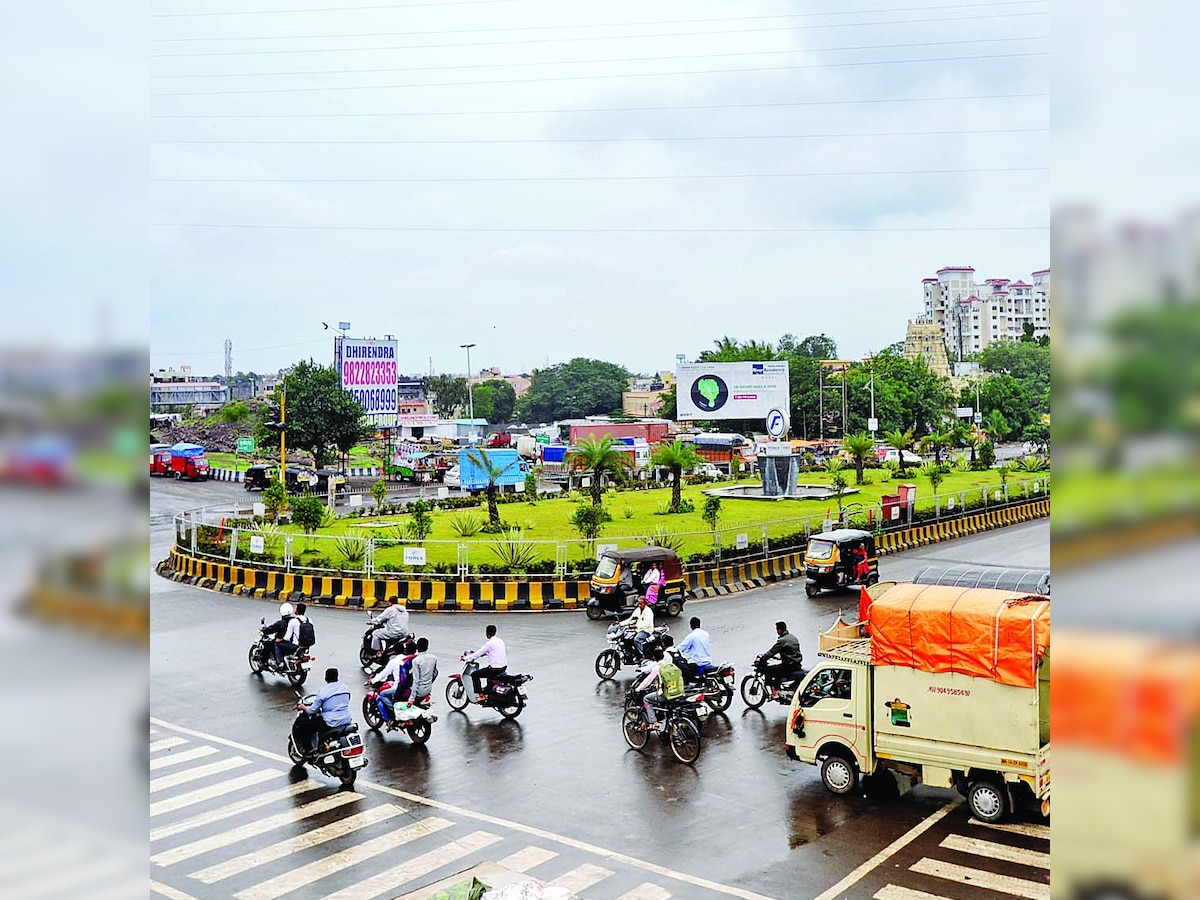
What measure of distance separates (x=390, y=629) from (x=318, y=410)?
3095 cm

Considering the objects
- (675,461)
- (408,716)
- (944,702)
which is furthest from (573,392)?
(944,702)

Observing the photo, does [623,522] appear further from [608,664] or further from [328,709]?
[328,709]

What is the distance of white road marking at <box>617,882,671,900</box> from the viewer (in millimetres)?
7762

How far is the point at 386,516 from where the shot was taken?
29484mm

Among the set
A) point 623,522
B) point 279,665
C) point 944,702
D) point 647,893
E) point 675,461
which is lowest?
point 647,893

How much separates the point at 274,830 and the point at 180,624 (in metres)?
9.22

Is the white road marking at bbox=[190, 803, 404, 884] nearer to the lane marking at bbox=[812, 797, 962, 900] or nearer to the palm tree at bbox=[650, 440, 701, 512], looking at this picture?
the lane marking at bbox=[812, 797, 962, 900]

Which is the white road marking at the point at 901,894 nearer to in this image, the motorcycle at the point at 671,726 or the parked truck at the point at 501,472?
the motorcycle at the point at 671,726

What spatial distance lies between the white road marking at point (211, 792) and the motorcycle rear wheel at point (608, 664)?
183 inches

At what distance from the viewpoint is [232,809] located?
31.1 ft

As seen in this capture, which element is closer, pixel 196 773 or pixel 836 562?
pixel 196 773

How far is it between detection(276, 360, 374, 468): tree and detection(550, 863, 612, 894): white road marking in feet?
119
